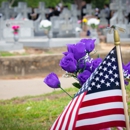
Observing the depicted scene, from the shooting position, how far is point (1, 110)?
238 inches

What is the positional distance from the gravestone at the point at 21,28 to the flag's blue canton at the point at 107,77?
50.2ft

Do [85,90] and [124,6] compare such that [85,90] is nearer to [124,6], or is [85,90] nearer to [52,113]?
[52,113]

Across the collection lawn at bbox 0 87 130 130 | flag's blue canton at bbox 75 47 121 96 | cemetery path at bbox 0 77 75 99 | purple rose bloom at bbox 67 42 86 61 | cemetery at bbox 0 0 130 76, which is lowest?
cemetery path at bbox 0 77 75 99

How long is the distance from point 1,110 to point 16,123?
958 mm

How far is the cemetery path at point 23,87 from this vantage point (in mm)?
8469

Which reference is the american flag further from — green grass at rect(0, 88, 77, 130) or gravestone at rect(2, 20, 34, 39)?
gravestone at rect(2, 20, 34, 39)

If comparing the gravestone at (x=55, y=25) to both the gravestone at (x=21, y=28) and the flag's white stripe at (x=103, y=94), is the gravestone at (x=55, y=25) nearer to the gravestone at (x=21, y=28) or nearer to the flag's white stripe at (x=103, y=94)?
the gravestone at (x=21, y=28)

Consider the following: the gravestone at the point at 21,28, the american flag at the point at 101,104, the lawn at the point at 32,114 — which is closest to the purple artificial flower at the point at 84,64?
the american flag at the point at 101,104

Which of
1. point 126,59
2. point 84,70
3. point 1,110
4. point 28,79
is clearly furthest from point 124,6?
point 84,70

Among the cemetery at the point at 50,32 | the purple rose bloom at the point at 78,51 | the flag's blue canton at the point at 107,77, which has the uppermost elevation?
the purple rose bloom at the point at 78,51

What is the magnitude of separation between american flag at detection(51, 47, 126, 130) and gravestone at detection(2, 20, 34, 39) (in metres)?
15.3

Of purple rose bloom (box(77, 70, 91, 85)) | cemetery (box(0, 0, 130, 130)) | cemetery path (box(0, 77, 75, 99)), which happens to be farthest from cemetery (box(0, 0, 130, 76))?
purple rose bloom (box(77, 70, 91, 85))

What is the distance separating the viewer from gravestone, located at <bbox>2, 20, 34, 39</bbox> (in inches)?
717

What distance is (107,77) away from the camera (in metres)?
3.06
